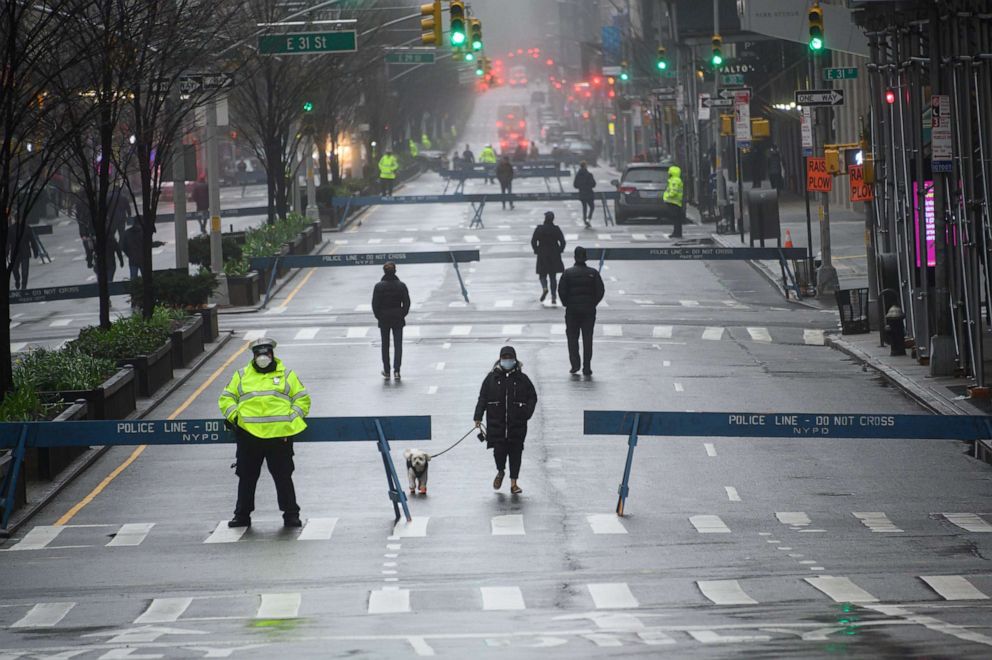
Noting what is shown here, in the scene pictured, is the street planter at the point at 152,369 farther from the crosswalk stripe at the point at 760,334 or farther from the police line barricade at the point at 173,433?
the crosswalk stripe at the point at 760,334

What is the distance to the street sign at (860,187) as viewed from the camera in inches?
1233

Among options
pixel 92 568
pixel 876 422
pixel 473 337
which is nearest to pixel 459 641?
pixel 92 568

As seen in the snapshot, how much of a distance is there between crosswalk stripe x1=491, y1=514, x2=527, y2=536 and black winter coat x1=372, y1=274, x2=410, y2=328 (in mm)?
10561

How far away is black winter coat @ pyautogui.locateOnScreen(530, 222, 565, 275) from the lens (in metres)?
36.4

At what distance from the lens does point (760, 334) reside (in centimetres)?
3378

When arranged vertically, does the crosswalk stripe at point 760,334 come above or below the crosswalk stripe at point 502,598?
above

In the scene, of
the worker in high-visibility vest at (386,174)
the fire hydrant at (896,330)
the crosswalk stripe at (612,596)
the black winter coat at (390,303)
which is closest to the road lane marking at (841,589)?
the crosswalk stripe at (612,596)

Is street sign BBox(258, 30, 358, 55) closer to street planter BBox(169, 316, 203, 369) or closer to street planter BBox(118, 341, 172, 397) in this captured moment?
street planter BBox(169, 316, 203, 369)

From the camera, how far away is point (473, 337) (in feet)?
110

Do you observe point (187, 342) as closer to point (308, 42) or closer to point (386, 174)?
point (308, 42)

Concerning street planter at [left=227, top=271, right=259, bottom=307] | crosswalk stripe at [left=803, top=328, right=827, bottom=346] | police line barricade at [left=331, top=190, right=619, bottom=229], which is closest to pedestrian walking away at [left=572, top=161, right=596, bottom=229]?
police line barricade at [left=331, top=190, right=619, bottom=229]

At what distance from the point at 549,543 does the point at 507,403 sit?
258cm

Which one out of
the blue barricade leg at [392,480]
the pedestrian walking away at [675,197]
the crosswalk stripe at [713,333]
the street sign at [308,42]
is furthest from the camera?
the pedestrian walking away at [675,197]

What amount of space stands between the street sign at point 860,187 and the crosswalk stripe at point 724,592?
17.5 meters
